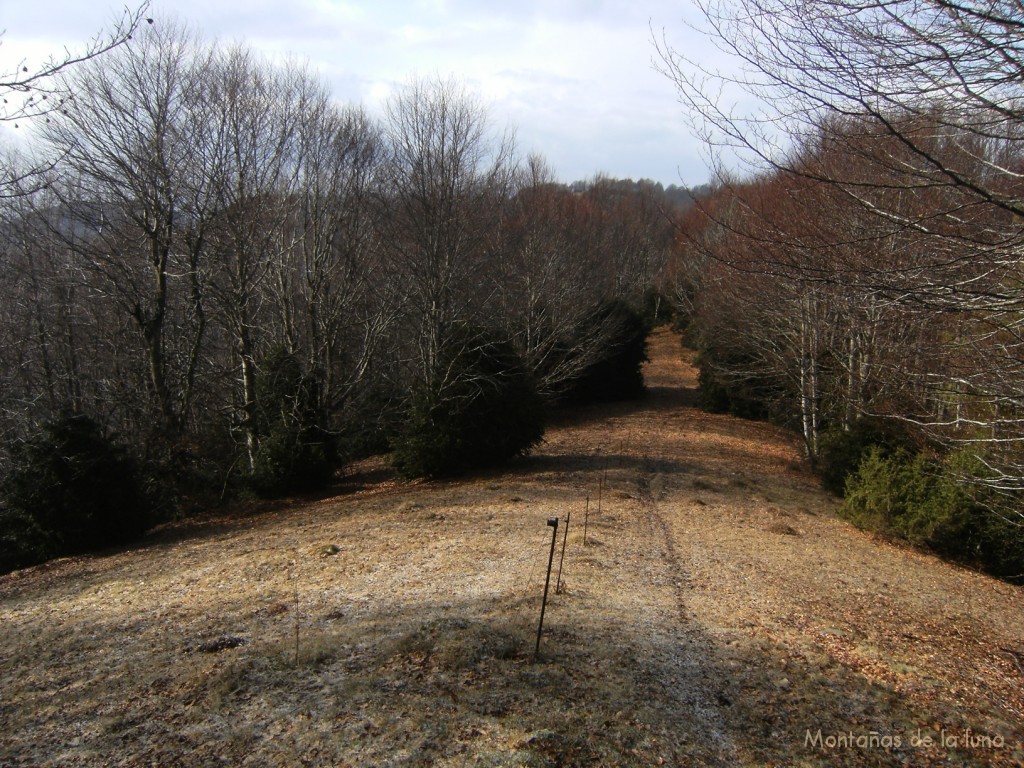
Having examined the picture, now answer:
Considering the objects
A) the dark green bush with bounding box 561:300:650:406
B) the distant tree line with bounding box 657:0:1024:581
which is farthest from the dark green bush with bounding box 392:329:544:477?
the dark green bush with bounding box 561:300:650:406

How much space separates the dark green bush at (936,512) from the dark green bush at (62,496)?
10358mm

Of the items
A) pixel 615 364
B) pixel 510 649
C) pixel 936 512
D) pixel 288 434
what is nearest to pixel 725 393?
pixel 615 364

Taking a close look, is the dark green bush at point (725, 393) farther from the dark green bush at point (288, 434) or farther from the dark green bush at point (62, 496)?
the dark green bush at point (62, 496)

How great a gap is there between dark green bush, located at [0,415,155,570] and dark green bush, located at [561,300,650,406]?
14.6 meters

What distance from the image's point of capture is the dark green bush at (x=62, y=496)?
30.5 ft

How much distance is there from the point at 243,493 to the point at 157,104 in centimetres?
717

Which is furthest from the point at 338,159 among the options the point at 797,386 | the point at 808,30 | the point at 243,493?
the point at 808,30

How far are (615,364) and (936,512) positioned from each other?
1649 cm

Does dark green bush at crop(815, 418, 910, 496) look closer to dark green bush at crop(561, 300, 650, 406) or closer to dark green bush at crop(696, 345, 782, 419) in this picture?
dark green bush at crop(696, 345, 782, 419)

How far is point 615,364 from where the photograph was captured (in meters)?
24.7

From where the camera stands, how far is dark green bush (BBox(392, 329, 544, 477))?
40.9ft

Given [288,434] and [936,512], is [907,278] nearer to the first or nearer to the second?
[936,512]

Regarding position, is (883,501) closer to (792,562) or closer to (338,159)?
(792,562)


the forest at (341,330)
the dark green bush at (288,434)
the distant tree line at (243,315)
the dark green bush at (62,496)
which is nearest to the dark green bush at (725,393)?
the forest at (341,330)
